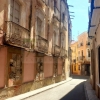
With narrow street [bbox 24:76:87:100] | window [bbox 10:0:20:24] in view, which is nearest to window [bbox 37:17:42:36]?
window [bbox 10:0:20:24]

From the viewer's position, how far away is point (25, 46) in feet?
38.8

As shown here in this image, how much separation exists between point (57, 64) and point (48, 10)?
6.44 meters

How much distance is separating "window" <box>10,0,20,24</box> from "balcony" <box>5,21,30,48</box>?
2.58ft

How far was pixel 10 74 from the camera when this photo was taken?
34.2 ft

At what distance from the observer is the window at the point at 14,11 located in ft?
36.3

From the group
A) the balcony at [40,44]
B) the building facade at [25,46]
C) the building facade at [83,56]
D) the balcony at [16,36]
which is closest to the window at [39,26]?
the building facade at [25,46]

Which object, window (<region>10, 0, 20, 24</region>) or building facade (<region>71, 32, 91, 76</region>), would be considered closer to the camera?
window (<region>10, 0, 20, 24</region>)

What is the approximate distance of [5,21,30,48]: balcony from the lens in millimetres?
10047

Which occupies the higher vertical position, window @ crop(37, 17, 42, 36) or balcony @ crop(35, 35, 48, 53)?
window @ crop(37, 17, 42, 36)

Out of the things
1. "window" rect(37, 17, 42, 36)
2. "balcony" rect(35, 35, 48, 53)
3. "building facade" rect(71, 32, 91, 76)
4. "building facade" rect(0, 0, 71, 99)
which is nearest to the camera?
"building facade" rect(0, 0, 71, 99)

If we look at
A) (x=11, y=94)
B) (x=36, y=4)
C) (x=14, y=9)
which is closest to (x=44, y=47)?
(x=36, y=4)

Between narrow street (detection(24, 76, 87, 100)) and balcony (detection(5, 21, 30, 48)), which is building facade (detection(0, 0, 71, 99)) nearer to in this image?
balcony (detection(5, 21, 30, 48))

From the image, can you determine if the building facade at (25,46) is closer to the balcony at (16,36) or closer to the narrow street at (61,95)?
the balcony at (16,36)

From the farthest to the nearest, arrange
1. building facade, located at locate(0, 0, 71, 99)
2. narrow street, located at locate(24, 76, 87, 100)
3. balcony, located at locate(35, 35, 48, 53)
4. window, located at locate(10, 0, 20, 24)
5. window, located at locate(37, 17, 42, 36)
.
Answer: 1. window, located at locate(37, 17, 42, 36)
2. balcony, located at locate(35, 35, 48, 53)
3. window, located at locate(10, 0, 20, 24)
4. narrow street, located at locate(24, 76, 87, 100)
5. building facade, located at locate(0, 0, 71, 99)
